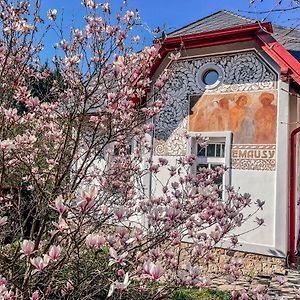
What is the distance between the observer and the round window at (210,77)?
8.11 meters

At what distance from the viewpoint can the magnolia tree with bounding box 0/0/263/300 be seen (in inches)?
110

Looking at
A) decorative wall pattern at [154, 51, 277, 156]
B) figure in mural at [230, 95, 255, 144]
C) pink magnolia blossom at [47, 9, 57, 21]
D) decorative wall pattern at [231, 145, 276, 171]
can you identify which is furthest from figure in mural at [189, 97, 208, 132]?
pink magnolia blossom at [47, 9, 57, 21]

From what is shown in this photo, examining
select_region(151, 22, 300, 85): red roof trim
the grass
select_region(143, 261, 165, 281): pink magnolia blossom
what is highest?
select_region(151, 22, 300, 85): red roof trim

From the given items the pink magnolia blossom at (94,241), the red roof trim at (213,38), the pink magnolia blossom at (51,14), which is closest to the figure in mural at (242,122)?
the red roof trim at (213,38)

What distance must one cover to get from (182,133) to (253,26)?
2.76m

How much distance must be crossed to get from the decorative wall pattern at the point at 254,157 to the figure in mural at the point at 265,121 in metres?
0.16

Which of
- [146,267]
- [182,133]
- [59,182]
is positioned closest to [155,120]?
[182,133]

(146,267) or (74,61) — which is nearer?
(146,267)

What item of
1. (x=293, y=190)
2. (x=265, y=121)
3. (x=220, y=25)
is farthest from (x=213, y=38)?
(x=293, y=190)

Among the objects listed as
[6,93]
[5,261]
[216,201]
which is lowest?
[5,261]

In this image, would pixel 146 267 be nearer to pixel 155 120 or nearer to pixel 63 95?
pixel 63 95

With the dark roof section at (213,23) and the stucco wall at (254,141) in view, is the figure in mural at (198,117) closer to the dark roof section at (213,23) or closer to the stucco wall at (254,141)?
the stucco wall at (254,141)

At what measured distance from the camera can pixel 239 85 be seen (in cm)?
772

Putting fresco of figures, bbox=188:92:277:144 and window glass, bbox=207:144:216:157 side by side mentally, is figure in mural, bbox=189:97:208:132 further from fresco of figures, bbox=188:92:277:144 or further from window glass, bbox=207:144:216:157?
window glass, bbox=207:144:216:157
